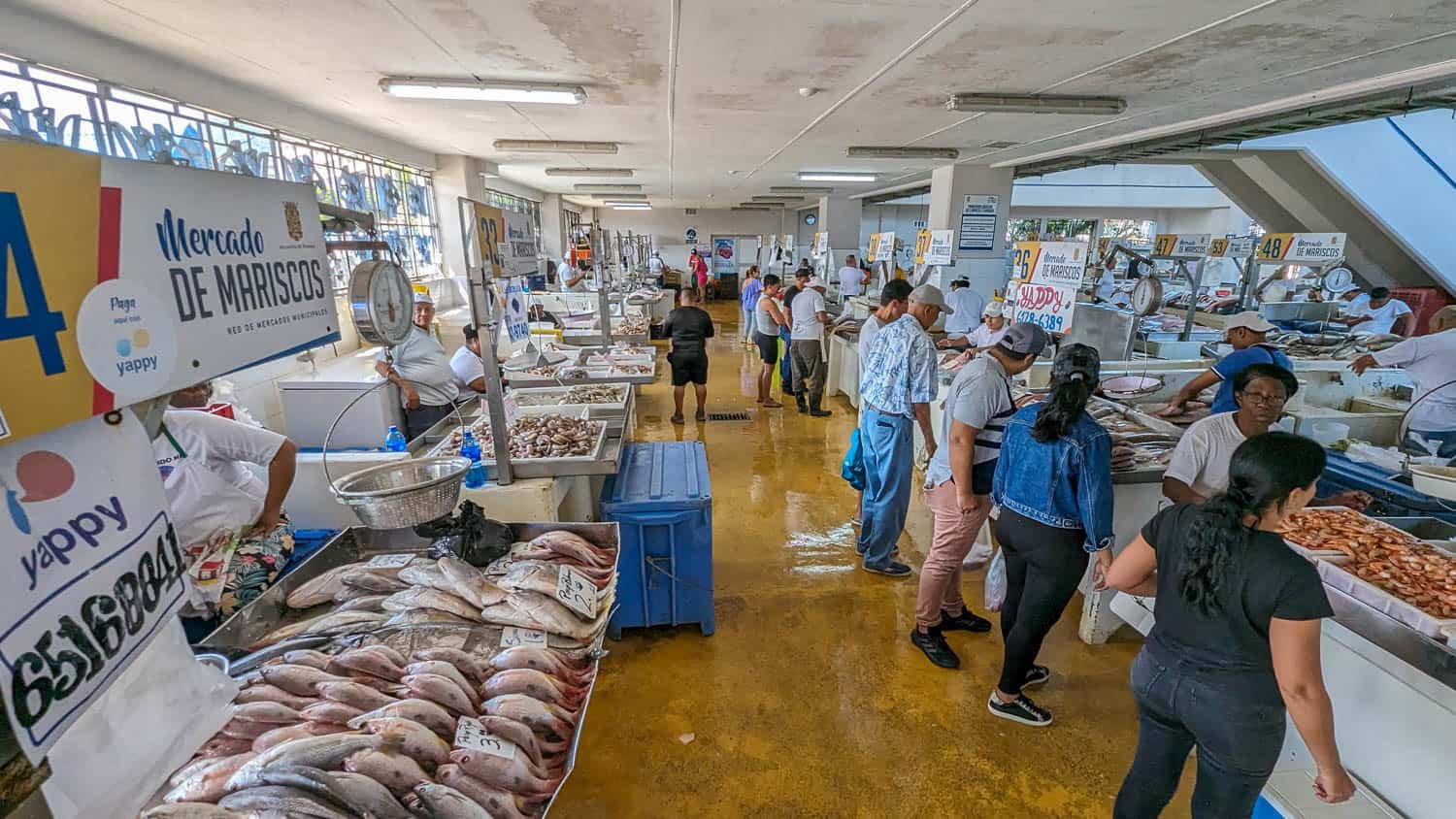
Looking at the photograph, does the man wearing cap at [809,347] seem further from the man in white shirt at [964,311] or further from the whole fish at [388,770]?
the whole fish at [388,770]

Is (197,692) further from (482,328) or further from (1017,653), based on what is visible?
(1017,653)

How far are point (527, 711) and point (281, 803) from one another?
605 mm

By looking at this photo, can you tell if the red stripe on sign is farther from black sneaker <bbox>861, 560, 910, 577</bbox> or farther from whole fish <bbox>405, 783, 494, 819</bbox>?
black sneaker <bbox>861, 560, 910, 577</bbox>

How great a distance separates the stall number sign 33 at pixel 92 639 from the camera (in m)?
0.81

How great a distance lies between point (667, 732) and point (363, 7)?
392 cm

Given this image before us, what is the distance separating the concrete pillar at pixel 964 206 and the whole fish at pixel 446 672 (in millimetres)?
8673

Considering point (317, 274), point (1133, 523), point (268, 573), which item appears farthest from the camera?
point (1133, 523)

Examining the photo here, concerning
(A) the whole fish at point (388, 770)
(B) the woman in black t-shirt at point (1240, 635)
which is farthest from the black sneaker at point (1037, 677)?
(A) the whole fish at point (388, 770)

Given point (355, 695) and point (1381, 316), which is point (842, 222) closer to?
point (1381, 316)

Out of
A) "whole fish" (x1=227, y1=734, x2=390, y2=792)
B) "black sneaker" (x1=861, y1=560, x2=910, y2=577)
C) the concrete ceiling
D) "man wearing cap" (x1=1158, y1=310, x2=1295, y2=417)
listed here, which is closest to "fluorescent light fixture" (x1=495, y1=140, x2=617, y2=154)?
the concrete ceiling

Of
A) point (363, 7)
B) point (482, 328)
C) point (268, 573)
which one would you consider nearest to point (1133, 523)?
point (482, 328)

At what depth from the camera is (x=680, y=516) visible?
3.48 m

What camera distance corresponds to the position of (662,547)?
3.57 meters

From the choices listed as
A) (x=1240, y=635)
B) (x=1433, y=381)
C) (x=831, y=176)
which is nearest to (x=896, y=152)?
(x=831, y=176)
